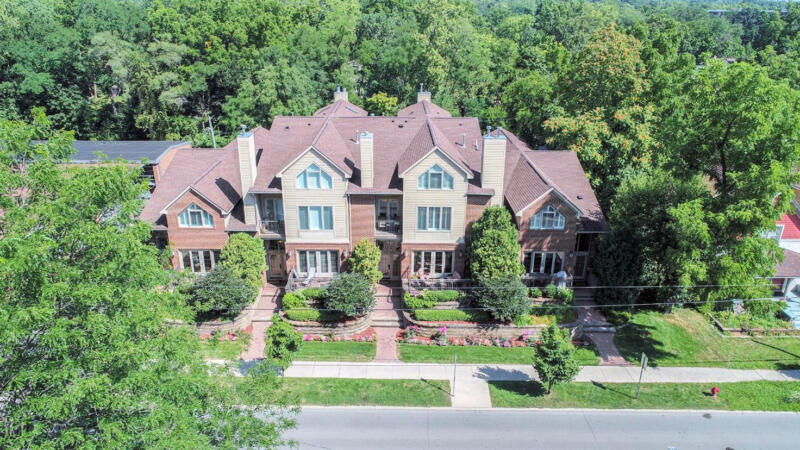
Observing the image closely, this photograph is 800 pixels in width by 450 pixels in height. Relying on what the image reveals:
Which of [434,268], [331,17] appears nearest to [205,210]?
[434,268]

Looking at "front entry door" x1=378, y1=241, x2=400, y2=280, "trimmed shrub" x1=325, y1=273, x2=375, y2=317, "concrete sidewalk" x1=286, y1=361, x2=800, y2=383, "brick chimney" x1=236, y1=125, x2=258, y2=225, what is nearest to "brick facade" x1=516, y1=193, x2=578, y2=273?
"concrete sidewalk" x1=286, y1=361, x2=800, y2=383

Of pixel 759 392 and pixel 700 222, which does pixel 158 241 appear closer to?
pixel 700 222

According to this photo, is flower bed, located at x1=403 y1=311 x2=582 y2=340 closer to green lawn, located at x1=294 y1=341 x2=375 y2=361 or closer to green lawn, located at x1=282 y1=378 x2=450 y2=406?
green lawn, located at x1=294 y1=341 x2=375 y2=361

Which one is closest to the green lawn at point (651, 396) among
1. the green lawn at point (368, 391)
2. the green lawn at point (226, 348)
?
the green lawn at point (368, 391)

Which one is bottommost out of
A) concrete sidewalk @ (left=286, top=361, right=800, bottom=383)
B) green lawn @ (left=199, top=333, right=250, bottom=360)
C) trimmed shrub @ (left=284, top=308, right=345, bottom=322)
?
concrete sidewalk @ (left=286, top=361, right=800, bottom=383)

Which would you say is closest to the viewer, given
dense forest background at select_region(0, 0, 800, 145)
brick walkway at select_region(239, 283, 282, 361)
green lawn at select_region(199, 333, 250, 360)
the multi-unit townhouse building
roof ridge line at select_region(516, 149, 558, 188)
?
green lawn at select_region(199, 333, 250, 360)

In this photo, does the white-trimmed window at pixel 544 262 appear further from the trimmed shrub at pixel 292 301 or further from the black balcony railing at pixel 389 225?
the trimmed shrub at pixel 292 301

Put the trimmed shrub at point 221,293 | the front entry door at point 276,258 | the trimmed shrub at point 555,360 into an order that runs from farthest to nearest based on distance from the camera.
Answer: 1. the front entry door at point 276,258
2. the trimmed shrub at point 221,293
3. the trimmed shrub at point 555,360
